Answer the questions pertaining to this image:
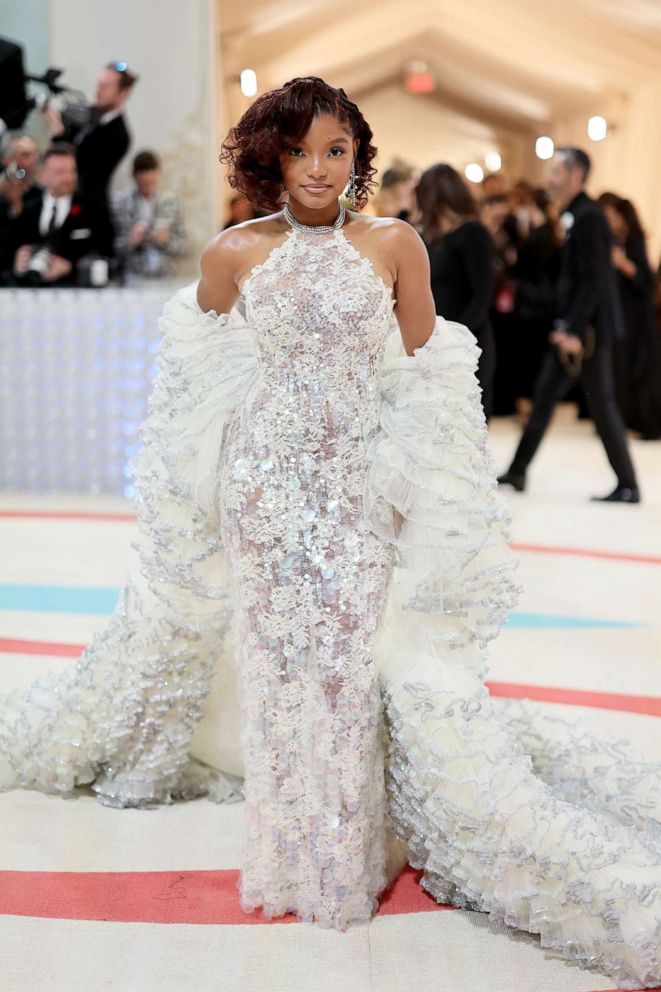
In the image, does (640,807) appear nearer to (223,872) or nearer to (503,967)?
(503,967)

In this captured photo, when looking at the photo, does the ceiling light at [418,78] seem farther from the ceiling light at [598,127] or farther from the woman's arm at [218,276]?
the woman's arm at [218,276]

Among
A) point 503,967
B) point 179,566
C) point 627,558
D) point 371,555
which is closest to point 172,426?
point 179,566

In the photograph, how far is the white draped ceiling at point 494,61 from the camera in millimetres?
10227

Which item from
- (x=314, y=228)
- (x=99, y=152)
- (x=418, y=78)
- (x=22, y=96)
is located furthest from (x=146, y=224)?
(x=418, y=78)

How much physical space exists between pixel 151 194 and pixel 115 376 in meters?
1.34

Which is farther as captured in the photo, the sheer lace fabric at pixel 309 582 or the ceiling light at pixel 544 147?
the ceiling light at pixel 544 147

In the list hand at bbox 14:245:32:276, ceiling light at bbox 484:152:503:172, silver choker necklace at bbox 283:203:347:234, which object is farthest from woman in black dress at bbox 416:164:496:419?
ceiling light at bbox 484:152:503:172

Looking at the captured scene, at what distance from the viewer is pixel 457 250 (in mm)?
5082

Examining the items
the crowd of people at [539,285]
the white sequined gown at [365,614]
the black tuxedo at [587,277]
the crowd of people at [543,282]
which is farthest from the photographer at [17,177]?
the white sequined gown at [365,614]

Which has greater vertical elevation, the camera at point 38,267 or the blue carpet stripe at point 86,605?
the camera at point 38,267

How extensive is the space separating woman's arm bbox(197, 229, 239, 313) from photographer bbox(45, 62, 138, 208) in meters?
4.24

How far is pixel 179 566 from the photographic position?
2.43 meters

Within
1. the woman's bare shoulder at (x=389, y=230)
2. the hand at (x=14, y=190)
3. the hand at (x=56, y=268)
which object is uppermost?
the woman's bare shoulder at (x=389, y=230)

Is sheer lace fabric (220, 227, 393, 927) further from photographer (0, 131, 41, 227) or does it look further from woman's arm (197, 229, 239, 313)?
photographer (0, 131, 41, 227)
